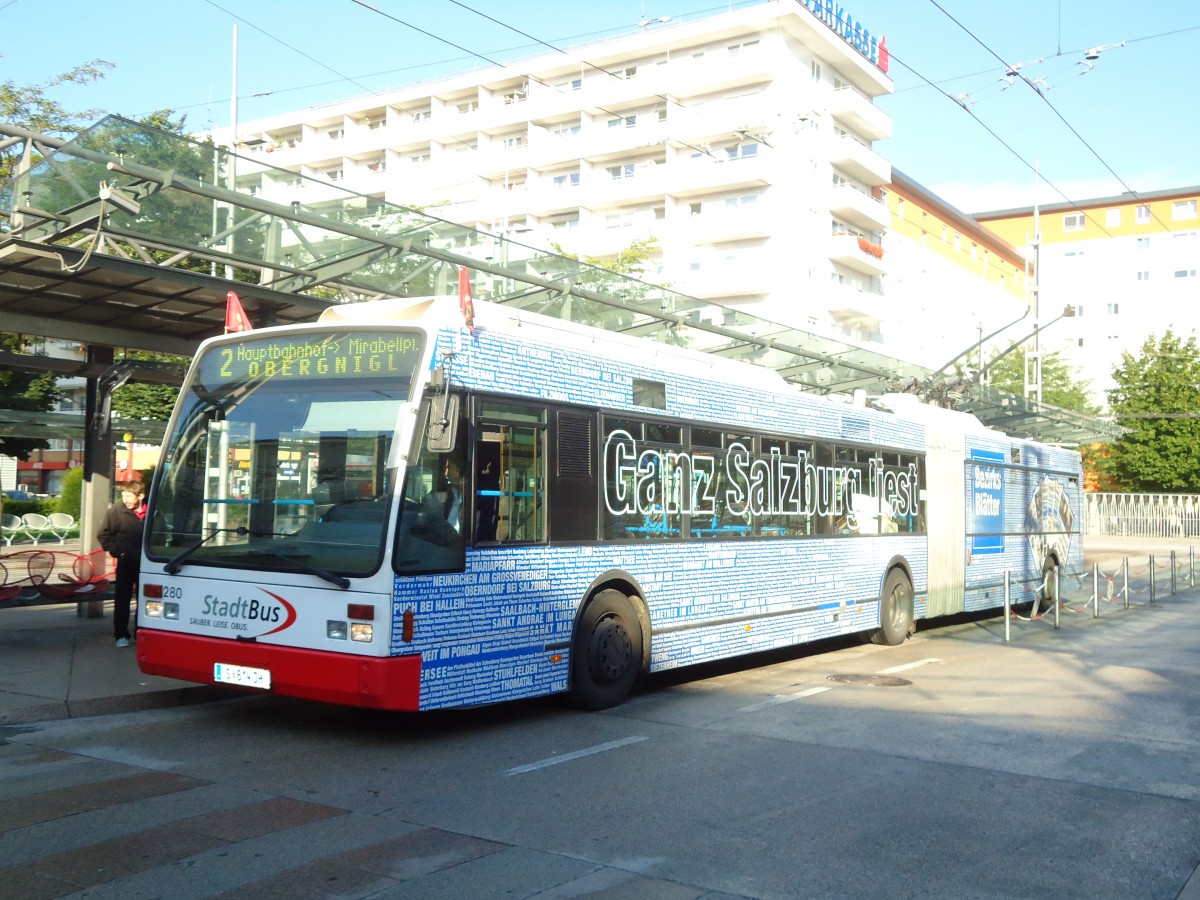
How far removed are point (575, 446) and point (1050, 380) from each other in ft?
221

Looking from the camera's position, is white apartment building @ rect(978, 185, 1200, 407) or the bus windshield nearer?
the bus windshield

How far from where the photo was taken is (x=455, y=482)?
28.3 feet

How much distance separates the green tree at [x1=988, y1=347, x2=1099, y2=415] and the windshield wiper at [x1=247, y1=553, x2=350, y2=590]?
65571 millimetres

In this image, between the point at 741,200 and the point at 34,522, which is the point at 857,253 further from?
the point at 34,522

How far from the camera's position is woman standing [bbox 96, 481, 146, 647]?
1259cm

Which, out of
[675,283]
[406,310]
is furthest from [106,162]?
[675,283]

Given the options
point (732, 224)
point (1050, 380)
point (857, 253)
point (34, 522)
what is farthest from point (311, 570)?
point (1050, 380)

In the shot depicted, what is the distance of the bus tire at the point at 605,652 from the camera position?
9820 millimetres

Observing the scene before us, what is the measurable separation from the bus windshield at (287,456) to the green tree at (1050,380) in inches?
2561

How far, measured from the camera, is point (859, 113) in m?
57.0

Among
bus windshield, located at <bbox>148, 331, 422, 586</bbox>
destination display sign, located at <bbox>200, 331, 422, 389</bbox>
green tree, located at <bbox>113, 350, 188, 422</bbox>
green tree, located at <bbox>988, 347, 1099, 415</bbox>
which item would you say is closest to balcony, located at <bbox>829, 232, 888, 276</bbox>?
green tree, located at <bbox>988, 347, 1099, 415</bbox>

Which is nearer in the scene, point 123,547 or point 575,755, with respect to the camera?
point 575,755

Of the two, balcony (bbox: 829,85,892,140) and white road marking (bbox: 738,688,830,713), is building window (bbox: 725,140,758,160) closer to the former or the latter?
balcony (bbox: 829,85,892,140)

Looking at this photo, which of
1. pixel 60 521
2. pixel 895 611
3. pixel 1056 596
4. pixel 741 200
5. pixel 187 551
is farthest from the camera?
pixel 741 200
